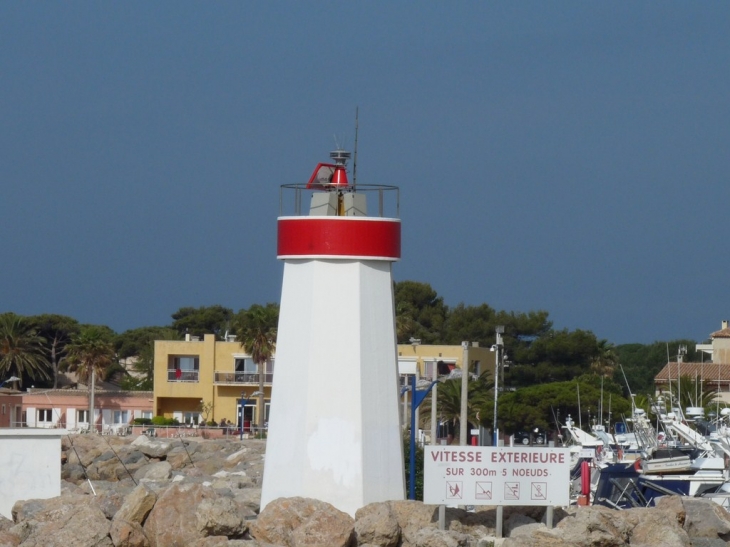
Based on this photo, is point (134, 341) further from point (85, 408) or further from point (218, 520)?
point (218, 520)

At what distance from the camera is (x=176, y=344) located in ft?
241

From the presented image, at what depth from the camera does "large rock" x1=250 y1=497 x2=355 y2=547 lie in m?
17.2

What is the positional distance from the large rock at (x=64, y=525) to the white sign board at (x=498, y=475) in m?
4.34

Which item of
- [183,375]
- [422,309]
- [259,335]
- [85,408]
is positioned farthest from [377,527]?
[422,309]

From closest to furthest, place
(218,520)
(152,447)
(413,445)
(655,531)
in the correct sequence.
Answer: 1. (218,520)
2. (655,531)
3. (413,445)
4. (152,447)

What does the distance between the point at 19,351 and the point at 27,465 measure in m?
67.7

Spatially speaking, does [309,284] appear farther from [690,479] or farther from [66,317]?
[66,317]

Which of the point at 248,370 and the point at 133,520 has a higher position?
the point at 248,370

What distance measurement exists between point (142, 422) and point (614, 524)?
55092 millimetres

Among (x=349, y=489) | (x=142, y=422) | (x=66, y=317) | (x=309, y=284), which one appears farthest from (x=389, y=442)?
(x=66, y=317)

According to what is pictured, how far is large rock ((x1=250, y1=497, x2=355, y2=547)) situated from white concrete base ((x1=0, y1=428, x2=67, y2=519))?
13.7 feet

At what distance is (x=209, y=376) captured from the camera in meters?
73.6

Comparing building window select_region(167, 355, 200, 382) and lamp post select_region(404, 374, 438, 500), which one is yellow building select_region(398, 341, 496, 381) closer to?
building window select_region(167, 355, 200, 382)

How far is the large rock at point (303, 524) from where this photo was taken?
17.2 m
